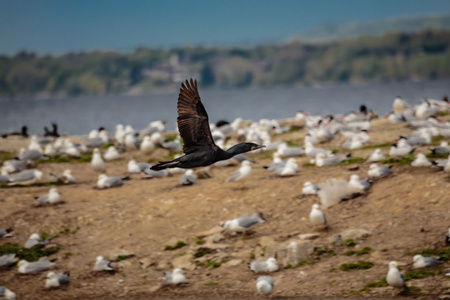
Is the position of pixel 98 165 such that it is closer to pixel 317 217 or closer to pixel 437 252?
pixel 317 217

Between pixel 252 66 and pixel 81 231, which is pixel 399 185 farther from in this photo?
pixel 252 66

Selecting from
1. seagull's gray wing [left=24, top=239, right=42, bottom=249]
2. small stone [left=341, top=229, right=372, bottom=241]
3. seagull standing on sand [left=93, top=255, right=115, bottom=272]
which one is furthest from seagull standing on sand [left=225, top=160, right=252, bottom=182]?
seagull's gray wing [left=24, top=239, right=42, bottom=249]

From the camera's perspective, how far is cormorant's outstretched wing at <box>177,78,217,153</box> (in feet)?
37.7

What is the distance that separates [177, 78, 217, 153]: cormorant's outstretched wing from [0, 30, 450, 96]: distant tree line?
6174 inches

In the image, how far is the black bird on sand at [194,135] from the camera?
1152 cm

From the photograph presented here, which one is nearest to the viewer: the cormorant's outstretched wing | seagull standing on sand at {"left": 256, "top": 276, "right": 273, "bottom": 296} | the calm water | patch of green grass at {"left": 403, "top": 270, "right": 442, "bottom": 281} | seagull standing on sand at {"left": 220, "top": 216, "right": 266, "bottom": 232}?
the cormorant's outstretched wing

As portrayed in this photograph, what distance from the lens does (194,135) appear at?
11.7 metres

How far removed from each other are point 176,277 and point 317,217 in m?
3.10

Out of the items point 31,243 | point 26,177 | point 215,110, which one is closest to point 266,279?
point 31,243

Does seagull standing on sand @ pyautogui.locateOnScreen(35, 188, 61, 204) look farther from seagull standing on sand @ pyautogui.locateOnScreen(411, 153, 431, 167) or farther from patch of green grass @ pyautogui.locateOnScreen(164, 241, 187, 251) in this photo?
seagull standing on sand @ pyautogui.locateOnScreen(411, 153, 431, 167)

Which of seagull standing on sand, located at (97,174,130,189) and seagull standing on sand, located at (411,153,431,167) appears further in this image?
seagull standing on sand, located at (97,174,130,189)

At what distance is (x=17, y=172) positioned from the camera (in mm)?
20531

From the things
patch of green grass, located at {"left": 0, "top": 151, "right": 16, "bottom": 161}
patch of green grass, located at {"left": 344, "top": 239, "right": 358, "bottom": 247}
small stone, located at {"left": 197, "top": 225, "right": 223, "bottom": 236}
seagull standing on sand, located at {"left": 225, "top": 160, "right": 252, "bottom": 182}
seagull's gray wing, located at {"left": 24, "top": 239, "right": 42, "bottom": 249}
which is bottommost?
patch of green grass, located at {"left": 344, "top": 239, "right": 358, "bottom": 247}

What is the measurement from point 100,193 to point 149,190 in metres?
1.30
